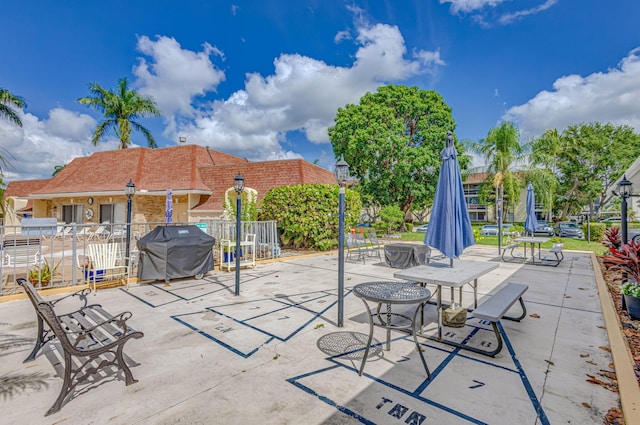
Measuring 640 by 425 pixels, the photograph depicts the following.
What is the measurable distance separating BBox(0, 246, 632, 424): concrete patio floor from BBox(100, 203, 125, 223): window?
15.3 meters

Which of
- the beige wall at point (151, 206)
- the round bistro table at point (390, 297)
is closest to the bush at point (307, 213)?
the beige wall at point (151, 206)

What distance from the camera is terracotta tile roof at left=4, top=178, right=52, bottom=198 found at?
2819cm

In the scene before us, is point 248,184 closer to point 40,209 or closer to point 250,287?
point 250,287

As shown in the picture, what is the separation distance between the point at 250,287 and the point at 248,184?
448 inches

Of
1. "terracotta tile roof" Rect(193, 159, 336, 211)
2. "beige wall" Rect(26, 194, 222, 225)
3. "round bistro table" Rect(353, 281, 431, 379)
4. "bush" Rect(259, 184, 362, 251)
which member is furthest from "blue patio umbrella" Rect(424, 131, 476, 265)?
"beige wall" Rect(26, 194, 222, 225)

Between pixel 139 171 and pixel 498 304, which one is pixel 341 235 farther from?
A: pixel 139 171

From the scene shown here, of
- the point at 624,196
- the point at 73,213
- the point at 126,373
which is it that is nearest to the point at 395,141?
the point at 624,196

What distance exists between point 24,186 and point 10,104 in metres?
25.1

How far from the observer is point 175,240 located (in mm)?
7031

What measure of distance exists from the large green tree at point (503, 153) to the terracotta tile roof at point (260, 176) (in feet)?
50.0

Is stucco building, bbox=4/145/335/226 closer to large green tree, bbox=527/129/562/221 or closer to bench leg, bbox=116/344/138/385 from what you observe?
bench leg, bbox=116/344/138/385

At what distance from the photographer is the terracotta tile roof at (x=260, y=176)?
16359 millimetres

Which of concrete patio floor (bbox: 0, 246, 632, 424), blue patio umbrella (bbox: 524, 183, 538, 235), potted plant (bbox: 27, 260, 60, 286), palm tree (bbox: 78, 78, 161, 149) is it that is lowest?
concrete patio floor (bbox: 0, 246, 632, 424)

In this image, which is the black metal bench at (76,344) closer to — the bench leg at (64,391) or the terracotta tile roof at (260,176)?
the bench leg at (64,391)
